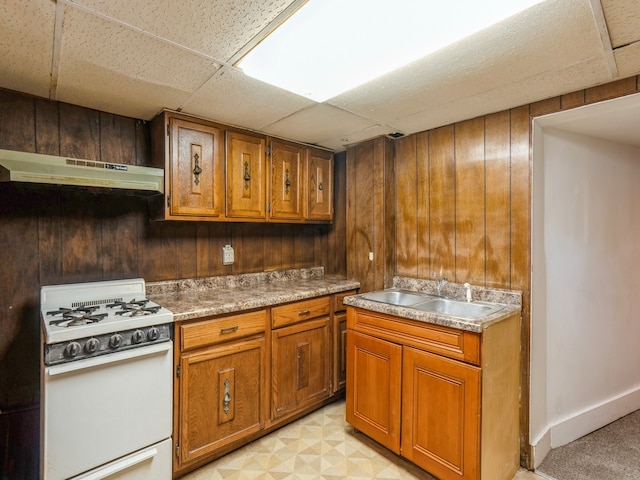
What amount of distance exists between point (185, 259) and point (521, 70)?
7.53 ft

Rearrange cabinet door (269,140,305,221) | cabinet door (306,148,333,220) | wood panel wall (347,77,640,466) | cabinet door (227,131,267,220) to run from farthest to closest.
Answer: cabinet door (306,148,333,220)
cabinet door (269,140,305,221)
cabinet door (227,131,267,220)
wood panel wall (347,77,640,466)

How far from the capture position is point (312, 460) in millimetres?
2020

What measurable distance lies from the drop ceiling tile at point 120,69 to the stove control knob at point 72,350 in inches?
48.7

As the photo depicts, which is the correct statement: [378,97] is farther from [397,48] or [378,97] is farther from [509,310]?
[509,310]

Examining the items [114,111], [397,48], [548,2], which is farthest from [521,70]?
[114,111]

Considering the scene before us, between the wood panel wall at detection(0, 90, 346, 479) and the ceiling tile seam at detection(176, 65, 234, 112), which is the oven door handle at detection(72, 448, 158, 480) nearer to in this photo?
the wood panel wall at detection(0, 90, 346, 479)

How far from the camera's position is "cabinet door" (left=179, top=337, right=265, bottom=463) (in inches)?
73.2

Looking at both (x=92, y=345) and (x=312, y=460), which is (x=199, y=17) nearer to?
(x=92, y=345)

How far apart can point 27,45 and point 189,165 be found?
2.99 feet

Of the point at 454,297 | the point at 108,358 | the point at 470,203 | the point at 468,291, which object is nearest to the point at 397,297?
the point at 454,297

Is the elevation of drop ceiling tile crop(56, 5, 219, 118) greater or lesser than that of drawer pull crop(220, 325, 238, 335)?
greater

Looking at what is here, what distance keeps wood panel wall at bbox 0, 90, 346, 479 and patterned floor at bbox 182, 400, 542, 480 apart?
1040mm

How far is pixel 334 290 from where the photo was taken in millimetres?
2592

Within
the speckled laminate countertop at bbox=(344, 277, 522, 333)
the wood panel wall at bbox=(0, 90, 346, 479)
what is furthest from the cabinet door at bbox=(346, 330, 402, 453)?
the wood panel wall at bbox=(0, 90, 346, 479)
